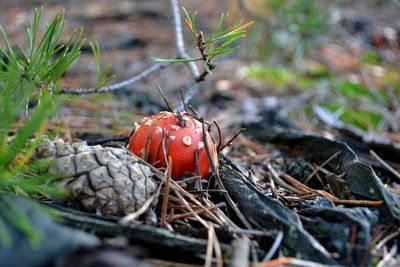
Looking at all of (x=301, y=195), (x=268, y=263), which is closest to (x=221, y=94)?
(x=301, y=195)

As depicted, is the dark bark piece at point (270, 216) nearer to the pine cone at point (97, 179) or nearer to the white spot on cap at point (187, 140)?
Answer: the white spot on cap at point (187, 140)

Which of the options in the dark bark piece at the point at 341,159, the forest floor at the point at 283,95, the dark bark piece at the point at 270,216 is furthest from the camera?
the forest floor at the point at 283,95

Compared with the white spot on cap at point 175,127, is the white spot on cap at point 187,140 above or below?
below

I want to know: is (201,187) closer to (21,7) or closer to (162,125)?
(162,125)

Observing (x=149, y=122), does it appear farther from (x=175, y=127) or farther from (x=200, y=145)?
(x=200, y=145)

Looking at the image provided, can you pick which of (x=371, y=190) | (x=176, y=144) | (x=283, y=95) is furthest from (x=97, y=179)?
(x=283, y=95)

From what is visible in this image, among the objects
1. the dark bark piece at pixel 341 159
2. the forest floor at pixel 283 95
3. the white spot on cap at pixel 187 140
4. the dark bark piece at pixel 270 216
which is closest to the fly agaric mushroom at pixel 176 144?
the white spot on cap at pixel 187 140
